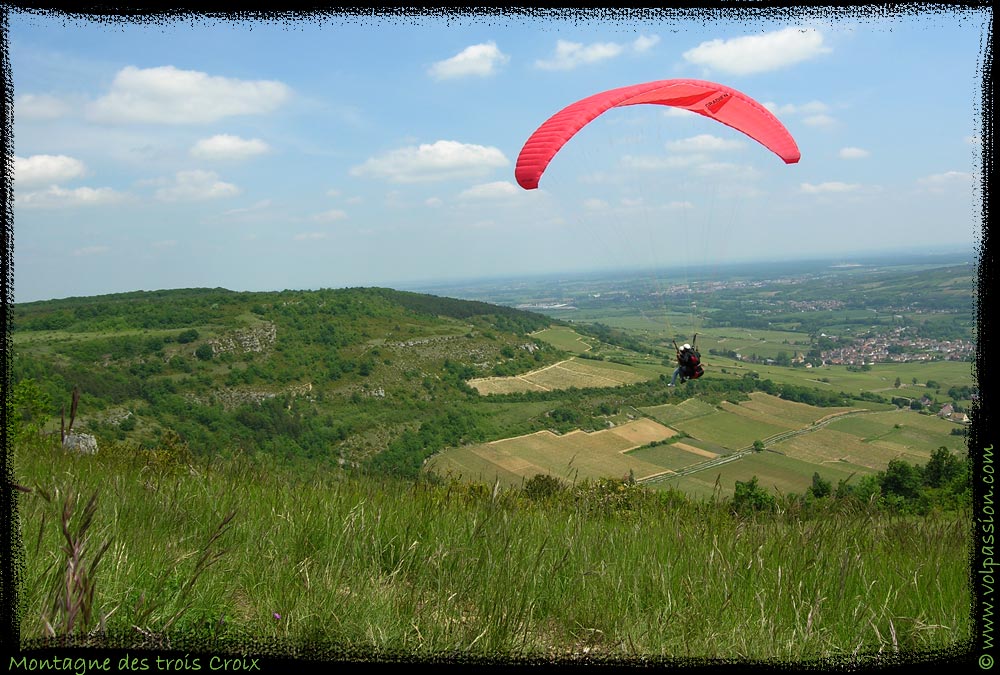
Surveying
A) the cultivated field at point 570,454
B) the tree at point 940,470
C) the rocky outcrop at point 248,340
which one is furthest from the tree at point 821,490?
the rocky outcrop at point 248,340

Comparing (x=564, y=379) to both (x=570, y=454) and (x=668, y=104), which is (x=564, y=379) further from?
(x=668, y=104)

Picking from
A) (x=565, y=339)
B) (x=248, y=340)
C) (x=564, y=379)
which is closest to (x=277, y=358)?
(x=248, y=340)

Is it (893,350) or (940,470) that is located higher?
(893,350)

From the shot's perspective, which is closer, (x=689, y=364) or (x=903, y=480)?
(x=689, y=364)

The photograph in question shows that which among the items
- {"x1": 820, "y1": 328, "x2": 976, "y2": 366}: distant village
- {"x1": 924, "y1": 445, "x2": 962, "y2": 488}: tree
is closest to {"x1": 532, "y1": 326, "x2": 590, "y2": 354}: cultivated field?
{"x1": 820, "y1": 328, "x2": 976, "y2": 366}: distant village

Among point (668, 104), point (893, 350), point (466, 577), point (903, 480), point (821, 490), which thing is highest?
point (668, 104)
